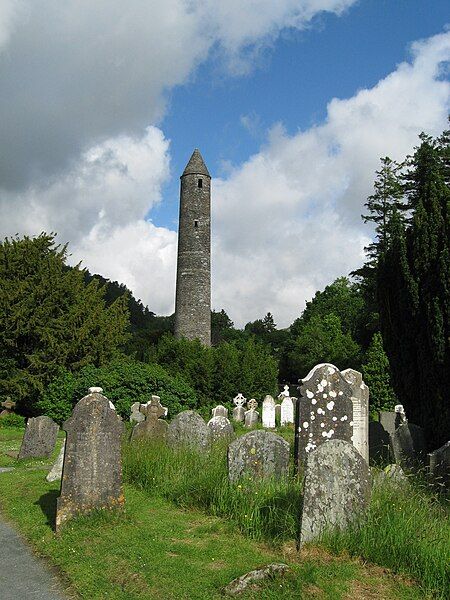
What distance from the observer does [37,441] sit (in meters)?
13.5

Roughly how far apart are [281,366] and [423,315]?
51.2 meters

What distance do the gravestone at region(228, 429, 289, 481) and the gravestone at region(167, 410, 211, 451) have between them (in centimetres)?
248

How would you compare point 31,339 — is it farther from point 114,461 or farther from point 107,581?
point 107,581

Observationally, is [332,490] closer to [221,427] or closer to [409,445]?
[409,445]

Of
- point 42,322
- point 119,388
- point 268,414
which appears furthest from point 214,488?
point 42,322

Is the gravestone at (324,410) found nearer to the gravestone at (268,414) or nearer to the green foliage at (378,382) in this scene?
the gravestone at (268,414)

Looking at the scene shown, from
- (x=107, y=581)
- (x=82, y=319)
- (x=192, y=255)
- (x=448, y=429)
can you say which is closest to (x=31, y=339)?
(x=82, y=319)

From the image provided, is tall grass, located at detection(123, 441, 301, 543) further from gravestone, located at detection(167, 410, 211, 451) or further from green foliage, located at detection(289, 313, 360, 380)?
green foliage, located at detection(289, 313, 360, 380)

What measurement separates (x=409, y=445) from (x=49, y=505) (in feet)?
20.2

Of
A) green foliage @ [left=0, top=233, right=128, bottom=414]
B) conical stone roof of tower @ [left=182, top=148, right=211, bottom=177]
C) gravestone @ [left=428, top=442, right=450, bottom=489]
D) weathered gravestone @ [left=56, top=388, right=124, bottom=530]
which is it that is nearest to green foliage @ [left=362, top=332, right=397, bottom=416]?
green foliage @ [left=0, top=233, right=128, bottom=414]

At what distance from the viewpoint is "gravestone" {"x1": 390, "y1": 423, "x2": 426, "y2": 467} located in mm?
9898

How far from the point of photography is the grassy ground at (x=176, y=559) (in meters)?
4.93

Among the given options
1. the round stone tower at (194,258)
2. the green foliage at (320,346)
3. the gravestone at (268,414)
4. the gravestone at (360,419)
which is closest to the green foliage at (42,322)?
the gravestone at (268,414)

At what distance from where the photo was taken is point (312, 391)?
378 inches
